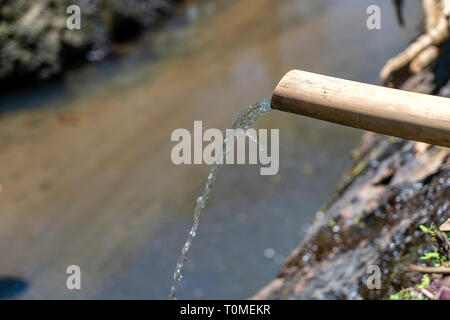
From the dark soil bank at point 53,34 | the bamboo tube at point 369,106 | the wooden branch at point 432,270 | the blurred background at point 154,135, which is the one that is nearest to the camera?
the bamboo tube at point 369,106

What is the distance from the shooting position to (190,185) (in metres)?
5.16

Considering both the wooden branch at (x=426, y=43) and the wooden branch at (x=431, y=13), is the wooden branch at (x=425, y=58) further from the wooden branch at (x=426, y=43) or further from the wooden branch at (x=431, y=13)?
the wooden branch at (x=431, y=13)

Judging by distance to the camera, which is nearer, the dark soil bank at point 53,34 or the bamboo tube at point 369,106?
the bamboo tube at point 369,106

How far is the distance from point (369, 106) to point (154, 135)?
4.05 m

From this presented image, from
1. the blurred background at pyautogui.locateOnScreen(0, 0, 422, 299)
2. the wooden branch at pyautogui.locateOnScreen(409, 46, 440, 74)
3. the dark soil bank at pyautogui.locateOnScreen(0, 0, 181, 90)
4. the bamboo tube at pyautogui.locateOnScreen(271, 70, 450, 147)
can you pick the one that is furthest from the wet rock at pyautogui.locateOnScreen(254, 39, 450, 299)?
the dark soil bank at pyautogui.locateOnScreen(0, 0, 181, 90)

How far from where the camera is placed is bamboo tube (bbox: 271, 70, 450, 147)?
6.54 feet

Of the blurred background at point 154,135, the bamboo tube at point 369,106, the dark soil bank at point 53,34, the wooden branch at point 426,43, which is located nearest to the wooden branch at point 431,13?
the wooden branch at point 426,43

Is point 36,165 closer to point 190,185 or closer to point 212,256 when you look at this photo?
point 190,185

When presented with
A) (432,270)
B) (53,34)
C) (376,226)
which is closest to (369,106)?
(432,270)

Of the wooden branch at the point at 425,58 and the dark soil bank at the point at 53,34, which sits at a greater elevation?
the dark soil bank at the point at 53,34

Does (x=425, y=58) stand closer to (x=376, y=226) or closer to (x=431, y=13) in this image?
(x=431, y=13)

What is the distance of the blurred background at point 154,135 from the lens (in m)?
4.46

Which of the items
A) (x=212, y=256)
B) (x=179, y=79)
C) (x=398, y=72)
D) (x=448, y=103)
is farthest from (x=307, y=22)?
(x=448, y=103)

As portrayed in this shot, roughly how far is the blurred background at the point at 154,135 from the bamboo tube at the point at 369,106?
2.12 meters
